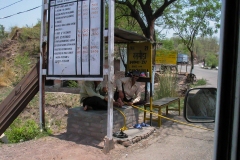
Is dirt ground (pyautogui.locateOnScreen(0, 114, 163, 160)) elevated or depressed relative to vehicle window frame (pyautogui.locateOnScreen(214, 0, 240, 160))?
depressed

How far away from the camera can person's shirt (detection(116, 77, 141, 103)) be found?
608cm

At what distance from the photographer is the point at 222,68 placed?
1.39 m

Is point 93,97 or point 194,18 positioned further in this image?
point 194,18

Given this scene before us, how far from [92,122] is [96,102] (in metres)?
0.49

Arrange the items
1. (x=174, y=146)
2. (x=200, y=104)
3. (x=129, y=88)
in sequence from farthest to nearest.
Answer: (x=129, y=88) → (x=174, y=146) → (x=200, y=104)

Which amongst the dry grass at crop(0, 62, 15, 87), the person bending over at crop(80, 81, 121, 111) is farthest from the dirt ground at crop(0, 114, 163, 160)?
the dry grass at crop(0, 62, 15, 87)

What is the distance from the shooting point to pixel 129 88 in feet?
20.4

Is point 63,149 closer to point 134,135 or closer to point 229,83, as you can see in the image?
point 134,135

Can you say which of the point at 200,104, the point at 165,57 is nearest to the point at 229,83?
the point at 200,104

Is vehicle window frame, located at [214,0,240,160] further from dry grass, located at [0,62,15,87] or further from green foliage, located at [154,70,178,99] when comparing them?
dry grass, located at [0,62,15,87]

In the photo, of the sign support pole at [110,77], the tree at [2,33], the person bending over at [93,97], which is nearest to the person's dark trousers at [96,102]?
the person bending over at [93,97]

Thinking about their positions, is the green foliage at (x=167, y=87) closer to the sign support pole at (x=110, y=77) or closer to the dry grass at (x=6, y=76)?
the sign support pole at (x=110, y=77)

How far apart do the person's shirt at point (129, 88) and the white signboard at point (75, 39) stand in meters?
1.39

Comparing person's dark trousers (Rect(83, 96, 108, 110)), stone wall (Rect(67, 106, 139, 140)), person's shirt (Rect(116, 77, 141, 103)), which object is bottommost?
stone wall (Rect(67, 106, 139, 140))
